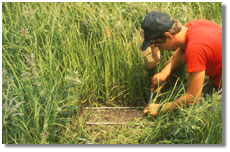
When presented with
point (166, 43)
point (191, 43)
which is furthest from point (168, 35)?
point (191, 43)

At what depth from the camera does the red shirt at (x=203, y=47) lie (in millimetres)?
2002

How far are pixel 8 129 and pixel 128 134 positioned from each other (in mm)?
807

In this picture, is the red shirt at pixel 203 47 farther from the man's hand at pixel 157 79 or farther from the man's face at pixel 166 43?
the man's hand at pixel 157 79

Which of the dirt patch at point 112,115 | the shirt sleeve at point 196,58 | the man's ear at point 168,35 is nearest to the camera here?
the shirt sleeve at point 196,58

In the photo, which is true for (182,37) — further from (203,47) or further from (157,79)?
(157,79)

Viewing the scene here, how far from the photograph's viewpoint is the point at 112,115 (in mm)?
2576

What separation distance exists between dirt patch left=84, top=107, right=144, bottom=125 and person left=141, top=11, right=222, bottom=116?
0.29 metres

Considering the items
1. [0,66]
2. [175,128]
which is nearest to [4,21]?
[0,66]

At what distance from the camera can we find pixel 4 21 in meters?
2.71

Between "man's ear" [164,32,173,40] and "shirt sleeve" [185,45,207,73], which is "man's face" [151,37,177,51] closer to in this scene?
"man's ear" [164,32,173,40]

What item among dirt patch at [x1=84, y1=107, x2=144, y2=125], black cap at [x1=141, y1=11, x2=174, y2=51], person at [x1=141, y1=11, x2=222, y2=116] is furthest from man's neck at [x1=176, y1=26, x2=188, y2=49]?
dirt patch at [x1=84, y1=107, x2=144, y2=125]

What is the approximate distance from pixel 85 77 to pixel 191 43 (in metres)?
0.95

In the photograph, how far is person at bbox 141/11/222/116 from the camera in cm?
201

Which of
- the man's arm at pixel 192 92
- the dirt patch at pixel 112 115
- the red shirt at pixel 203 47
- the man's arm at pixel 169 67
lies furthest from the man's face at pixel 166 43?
the dirt patch at pixel 112 115
